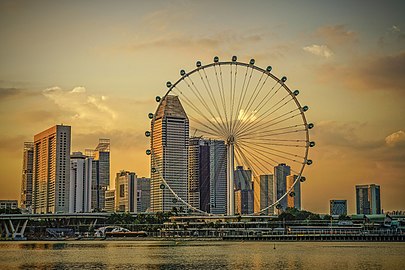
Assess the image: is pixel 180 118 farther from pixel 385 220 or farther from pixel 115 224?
pixel 385 220

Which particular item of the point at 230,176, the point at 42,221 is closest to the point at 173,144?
the point at 42,221

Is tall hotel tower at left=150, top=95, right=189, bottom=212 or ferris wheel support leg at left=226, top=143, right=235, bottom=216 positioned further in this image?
tall hotel tower at left=150, top=95, right=189, bottom=212

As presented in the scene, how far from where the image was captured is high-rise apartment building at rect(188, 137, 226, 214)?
186 meters

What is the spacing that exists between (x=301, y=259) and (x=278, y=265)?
291 inches

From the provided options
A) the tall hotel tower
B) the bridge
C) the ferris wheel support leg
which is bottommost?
the bridge

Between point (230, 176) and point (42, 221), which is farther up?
point (230, 176)

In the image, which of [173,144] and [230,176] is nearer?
[230,176]

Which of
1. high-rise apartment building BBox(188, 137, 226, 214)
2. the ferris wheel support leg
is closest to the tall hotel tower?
high-rise apartment building BBox(188, 137, 226, 214)

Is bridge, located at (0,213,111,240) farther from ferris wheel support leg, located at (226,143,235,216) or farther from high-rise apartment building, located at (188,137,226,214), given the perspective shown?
ferris wheel support leg, located at (226,143,235,216)

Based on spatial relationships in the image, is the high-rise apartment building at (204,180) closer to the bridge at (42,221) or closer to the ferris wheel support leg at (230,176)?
the bridge at (42,221)

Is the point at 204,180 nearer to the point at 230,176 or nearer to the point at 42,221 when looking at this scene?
the point at 42,221

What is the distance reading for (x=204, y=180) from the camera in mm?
189125

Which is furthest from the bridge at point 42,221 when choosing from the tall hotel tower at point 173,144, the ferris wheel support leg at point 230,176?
the ferris wheel support leg at point 230,176

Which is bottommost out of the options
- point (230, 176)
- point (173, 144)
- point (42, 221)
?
point (42, 221)
